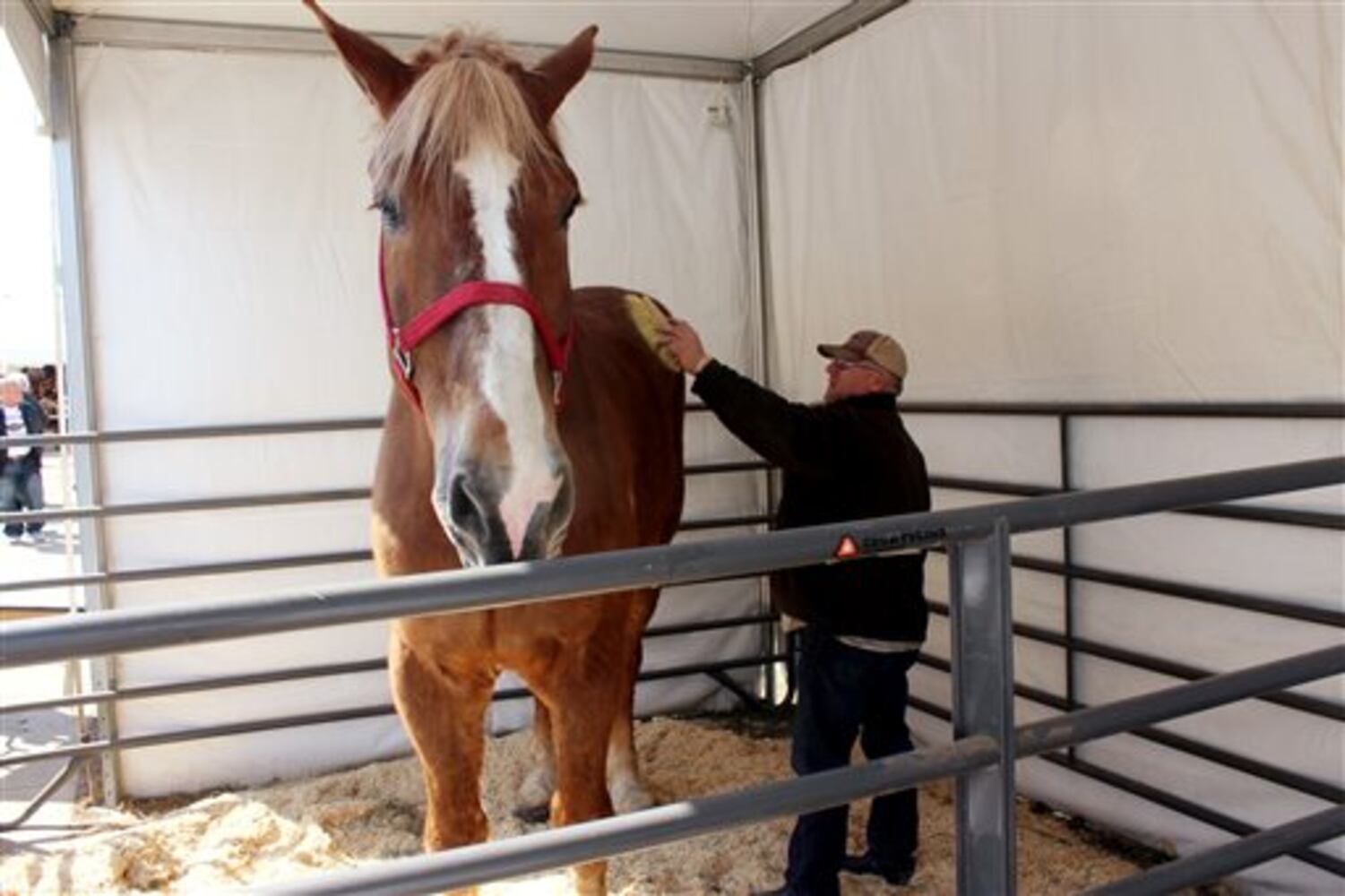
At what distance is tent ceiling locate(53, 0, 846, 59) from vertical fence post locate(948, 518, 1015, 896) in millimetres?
2612

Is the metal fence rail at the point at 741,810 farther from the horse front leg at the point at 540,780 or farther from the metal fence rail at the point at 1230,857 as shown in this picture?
the horse front leg at the point at 540,780

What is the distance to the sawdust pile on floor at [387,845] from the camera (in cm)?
283

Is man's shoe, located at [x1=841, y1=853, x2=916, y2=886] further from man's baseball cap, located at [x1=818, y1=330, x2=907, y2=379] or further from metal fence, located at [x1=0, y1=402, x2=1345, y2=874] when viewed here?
man's baseball cap, located at [x1=818, y1=330, x2=907, y2=379]

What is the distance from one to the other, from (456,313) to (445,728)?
3.06 ft

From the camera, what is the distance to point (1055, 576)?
308cm

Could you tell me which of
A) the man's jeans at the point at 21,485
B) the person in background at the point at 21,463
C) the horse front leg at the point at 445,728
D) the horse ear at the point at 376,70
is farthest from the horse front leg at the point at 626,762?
the man's jeans at the point at 21,485

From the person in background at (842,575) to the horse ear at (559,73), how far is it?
0.57 metres

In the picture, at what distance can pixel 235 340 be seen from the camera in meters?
3.70

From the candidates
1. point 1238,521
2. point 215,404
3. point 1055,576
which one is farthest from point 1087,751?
point 215,404

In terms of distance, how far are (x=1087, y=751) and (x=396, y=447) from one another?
218 cm

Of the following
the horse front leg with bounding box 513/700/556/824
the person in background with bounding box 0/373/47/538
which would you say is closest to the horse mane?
the horse front leg with bounding box 513/700/556/824

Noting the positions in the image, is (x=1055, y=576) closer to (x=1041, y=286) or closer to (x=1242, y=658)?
(x=1242, y=658)

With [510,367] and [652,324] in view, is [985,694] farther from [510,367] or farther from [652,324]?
[652,324]

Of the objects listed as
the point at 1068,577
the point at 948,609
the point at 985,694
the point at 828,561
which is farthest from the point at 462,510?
the point at 1068,577
